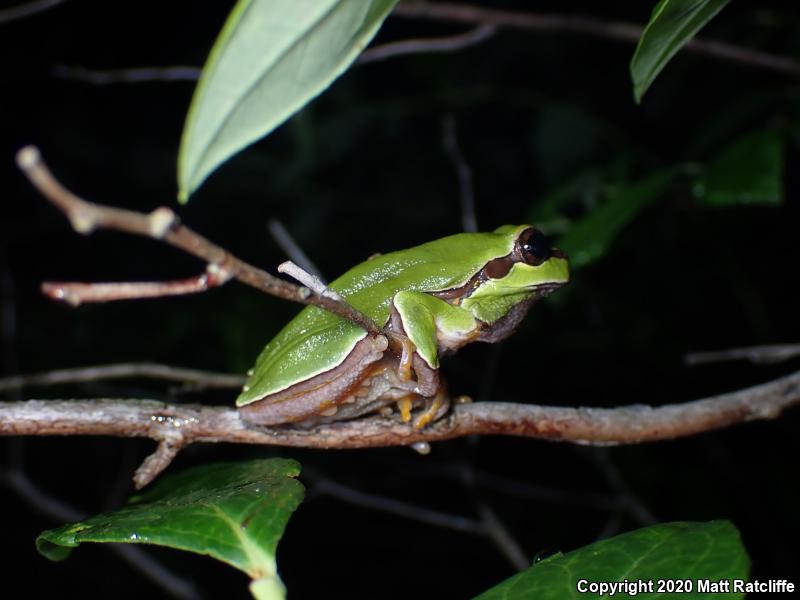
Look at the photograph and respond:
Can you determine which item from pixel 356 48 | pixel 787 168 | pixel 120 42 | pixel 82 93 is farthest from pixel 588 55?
pixel 356 48

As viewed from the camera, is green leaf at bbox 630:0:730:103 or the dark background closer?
green leaf at bbox 630:0:730:103

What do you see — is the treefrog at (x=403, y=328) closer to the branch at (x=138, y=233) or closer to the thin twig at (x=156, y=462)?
the thin twig at (x=156, y=462)

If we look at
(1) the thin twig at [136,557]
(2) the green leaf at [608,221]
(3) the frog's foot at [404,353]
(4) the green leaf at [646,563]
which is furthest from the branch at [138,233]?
(1) the thin twig at [136,557]

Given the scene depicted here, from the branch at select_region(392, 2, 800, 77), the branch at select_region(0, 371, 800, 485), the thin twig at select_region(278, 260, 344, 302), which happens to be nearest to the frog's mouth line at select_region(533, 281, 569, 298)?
the branch at select_region(0, 371, 800, 485)

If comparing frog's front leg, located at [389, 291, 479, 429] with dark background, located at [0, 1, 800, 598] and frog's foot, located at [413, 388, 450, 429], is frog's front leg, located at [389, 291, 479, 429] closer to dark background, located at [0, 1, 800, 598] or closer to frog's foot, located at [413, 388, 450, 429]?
frog's foot, located at [413, 388, 450, 429]

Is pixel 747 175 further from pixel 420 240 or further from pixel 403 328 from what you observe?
pixel 420 240

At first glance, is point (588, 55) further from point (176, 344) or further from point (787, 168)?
point (176, 344)
